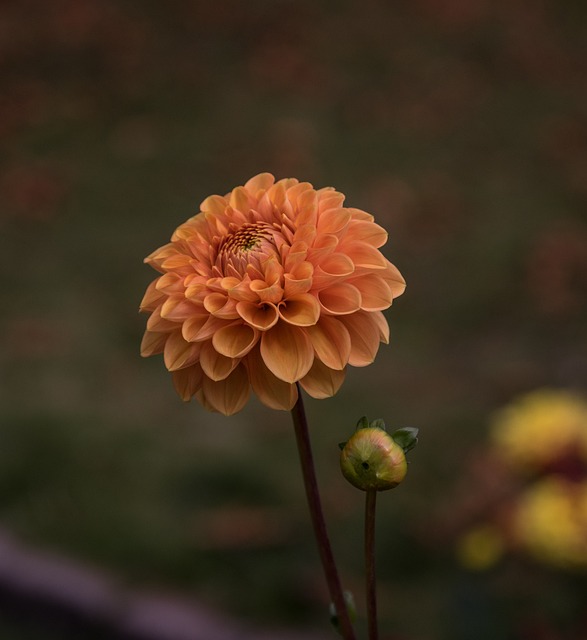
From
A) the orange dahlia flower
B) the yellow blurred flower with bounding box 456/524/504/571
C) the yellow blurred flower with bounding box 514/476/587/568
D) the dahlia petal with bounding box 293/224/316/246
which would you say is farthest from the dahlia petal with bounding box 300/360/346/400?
the yellow blurred flower with bounding box 456/524/504/571

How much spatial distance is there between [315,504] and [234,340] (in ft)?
0.50

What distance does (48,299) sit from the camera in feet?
10.8

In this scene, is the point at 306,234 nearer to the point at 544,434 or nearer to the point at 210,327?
the point at 210,327

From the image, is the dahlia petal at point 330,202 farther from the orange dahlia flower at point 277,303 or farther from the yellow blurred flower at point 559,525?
the yellow blurred flower at point 559,525

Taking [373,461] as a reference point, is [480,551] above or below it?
above

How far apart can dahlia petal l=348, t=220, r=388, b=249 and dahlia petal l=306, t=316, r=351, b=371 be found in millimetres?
75

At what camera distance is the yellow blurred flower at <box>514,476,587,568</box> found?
1.48m

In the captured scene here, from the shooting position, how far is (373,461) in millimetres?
768

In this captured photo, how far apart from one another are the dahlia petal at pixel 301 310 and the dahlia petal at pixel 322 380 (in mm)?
46

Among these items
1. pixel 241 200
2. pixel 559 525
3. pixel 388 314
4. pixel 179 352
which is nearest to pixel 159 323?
pixel 179 352

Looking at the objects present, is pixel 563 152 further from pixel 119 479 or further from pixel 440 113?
pixel 119 479

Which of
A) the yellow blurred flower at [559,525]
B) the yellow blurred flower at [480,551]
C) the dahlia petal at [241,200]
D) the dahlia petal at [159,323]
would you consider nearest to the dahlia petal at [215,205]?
the dahlia petal at [241,200]

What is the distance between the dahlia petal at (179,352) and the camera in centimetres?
80

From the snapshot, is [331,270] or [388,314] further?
[388,314]
